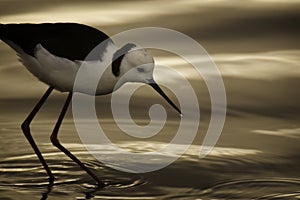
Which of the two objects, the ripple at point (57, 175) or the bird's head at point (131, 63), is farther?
the bird's head at point (131, 63)

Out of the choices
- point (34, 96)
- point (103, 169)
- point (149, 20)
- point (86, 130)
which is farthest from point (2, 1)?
point (103, 169)

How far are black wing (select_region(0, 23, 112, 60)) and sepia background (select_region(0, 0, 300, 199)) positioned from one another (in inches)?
25.5

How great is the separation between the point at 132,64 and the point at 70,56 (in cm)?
34

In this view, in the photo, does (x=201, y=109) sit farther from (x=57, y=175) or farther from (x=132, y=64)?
(x=57, y=175)

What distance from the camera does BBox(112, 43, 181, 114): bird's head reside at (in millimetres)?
5844

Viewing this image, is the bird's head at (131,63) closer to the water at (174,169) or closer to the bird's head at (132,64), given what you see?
the bird's head at (132,64)

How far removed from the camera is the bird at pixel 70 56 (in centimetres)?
577

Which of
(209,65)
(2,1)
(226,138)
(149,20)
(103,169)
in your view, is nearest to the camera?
(103,169)

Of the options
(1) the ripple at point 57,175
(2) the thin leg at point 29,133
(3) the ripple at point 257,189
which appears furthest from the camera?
(2) the thin leg at point 29,133

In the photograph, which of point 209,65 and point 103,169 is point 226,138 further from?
point 209,65

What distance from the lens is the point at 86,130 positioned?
21.5 ft

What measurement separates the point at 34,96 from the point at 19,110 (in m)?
0.28

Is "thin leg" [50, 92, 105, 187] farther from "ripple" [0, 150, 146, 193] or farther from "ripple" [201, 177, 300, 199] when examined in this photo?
"ripple" [201, 177, 300, 199]

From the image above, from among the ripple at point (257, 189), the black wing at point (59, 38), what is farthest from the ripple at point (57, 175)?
the black wing at point (59, 38)
